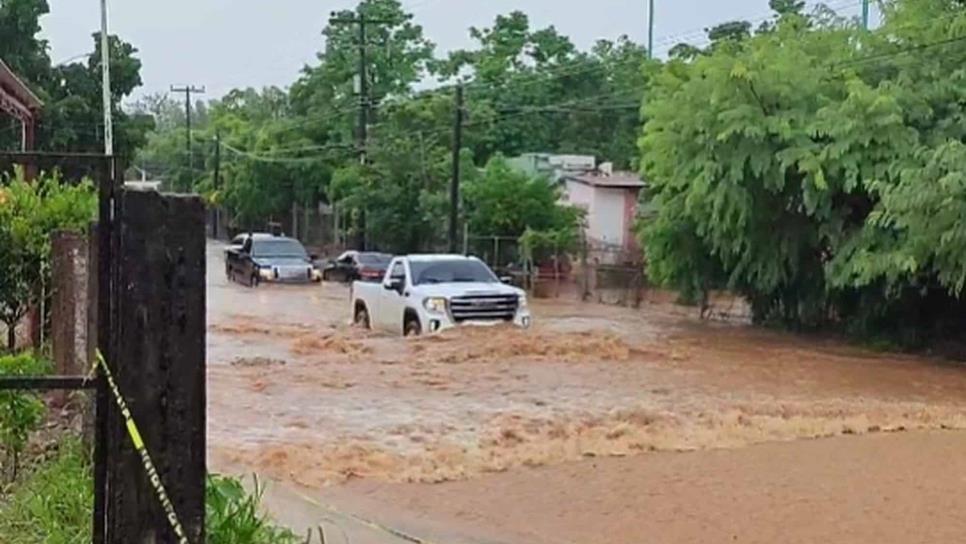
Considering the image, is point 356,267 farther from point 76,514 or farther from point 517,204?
point 76,514

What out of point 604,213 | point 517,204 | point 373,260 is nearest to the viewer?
point 373,260

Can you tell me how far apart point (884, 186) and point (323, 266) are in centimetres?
3078

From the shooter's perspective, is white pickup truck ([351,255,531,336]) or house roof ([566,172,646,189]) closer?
white pickup truck ([351,255,531,336])

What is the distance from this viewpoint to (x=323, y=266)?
50656 mm

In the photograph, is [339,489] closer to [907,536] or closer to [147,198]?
[907,536]

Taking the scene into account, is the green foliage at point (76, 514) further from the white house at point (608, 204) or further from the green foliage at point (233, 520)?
the white house at point (608, 204)

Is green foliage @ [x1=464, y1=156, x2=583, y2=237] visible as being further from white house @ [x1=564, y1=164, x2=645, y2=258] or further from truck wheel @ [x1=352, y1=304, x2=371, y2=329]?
truck wheel @ [x1=352, y1=304, x2=371, y2=329]

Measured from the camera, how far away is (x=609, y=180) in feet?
162

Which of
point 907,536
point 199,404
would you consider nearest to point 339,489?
point 907,536

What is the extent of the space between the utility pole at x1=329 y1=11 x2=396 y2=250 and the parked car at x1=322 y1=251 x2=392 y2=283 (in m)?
5.58

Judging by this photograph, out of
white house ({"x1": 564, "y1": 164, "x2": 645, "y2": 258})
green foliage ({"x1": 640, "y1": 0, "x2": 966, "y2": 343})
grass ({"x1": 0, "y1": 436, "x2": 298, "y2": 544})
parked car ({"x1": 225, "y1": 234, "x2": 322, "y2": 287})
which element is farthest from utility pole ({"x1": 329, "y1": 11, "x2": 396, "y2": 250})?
grass ({"x1": 0, "y1": 436, "x2": 298, "y2": 544})

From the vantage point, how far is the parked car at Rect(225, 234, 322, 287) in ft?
145

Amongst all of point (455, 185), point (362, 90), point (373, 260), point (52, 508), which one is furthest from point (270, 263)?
point (52, 508)

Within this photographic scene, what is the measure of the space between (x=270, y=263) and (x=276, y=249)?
1.70 m
